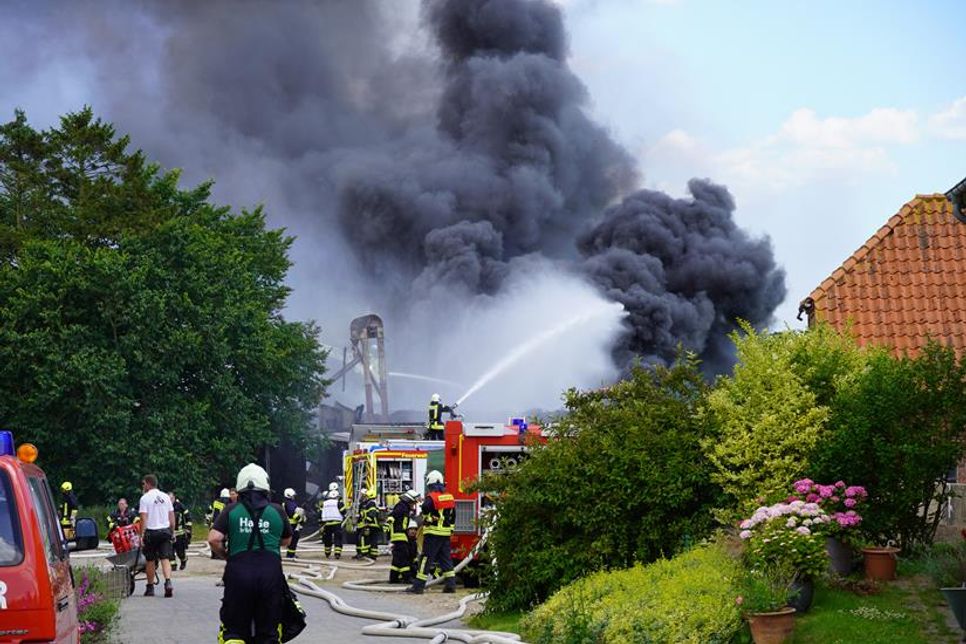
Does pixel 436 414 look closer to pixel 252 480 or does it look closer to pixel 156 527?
pixel 156 527

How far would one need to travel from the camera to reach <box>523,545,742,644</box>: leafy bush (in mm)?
11188

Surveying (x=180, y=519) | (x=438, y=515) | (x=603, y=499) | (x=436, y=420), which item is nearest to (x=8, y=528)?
(x=603, y=499)

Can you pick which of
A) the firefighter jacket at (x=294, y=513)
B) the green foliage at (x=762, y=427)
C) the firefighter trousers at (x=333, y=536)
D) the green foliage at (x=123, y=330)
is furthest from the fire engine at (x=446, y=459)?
the green foliage at (x=123, y=330)

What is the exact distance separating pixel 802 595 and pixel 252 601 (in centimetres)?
516

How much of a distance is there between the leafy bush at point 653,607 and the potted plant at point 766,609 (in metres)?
0.10

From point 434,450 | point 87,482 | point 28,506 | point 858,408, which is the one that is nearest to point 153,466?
point 87,482

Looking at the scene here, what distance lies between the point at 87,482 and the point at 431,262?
3742cm

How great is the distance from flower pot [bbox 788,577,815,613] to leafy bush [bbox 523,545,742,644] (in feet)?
1.71

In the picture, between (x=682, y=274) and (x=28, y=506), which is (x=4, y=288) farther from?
(x=28, y=506)

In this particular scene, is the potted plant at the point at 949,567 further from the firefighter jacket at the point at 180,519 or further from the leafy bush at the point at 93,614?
the firefighter jacket at the point at 180,519

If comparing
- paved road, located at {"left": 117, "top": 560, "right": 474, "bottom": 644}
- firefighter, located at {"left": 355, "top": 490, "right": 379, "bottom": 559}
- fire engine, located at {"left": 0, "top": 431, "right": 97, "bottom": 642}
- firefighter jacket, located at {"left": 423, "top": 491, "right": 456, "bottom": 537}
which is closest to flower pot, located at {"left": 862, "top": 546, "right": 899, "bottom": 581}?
paved road, located at {"left": 117, "top": 560, "right": 474, "bottom": 644}

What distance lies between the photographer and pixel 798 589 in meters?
12.3

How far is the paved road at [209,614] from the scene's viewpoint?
47.2 ft

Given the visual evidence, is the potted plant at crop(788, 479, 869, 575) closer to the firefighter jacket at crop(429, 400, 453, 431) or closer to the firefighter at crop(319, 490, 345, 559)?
the firefighter at crop(319, 490, 345, 559)
